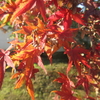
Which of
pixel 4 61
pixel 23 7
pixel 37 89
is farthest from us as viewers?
pixel 37 89

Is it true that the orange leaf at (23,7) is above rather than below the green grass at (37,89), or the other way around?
above

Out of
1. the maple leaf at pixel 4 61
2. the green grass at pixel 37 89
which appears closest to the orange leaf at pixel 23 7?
the maple leaf at pixel 4 61

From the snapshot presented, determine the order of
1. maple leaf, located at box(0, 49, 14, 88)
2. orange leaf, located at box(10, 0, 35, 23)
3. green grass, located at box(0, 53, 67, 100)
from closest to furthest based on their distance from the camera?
orange leaf, located at box(10, 0, 35, 23), maple leaf, located at box(0, 49, 14, 88), green grass, located at box(0, 53, 67, 100)

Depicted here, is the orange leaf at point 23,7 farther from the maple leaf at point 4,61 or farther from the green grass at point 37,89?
the green grass at point 37,89

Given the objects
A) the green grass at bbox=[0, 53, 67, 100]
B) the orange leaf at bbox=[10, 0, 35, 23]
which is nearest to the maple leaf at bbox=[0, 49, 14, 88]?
the orange leaf at bbox=[10, 0, 35, 23]

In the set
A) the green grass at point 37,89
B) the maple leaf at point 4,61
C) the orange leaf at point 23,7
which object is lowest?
the green grass at point 37,89

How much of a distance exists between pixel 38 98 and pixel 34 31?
61.3 inches

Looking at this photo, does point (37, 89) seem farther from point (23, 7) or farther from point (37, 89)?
point (23, 7)

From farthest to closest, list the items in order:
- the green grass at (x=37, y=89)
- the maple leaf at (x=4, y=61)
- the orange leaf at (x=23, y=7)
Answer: the green grass at (x=37, y=89) → the maple leaf at (x=4, y=61) → the orange leaf at (x=23, y=7)

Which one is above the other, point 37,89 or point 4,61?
point 4,61

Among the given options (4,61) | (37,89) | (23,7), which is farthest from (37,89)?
(23,7)

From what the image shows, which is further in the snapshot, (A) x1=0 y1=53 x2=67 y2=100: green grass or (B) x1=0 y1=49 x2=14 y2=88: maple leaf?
(A) x1=0 y1=53 x2=67 y2=100: green grass

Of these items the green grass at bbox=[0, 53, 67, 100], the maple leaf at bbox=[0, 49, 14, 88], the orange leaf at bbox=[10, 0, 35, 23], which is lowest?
the green grass at bbox=[0, 53, 67, 100]

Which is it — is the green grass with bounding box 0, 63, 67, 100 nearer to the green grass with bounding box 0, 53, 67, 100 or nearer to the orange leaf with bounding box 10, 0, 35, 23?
the green grass with bounding box 0, 53, 67, 100
